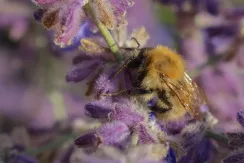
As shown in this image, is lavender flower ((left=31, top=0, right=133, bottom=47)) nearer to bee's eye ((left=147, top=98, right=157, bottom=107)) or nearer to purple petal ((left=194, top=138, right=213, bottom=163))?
bee's eye ((left=147, top=98, right=157, bottom=107))

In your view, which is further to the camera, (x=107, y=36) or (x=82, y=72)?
(x=82, y=72)

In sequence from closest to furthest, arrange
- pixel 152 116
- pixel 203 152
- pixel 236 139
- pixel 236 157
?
pixel 236 157
pixel 236 139
pixel 152 116
pixel 203 152

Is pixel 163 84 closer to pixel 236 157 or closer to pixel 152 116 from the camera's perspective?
pixel 152 116

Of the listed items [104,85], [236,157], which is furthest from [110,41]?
[236,157]

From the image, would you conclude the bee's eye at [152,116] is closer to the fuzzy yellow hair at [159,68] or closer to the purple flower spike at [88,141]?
the fuzzy yellow hair at [159,68]

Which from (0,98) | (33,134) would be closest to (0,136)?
(33,134)

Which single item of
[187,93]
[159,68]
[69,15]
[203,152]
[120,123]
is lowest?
[203,152]

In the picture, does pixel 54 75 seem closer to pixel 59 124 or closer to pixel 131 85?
pixel 59 124
